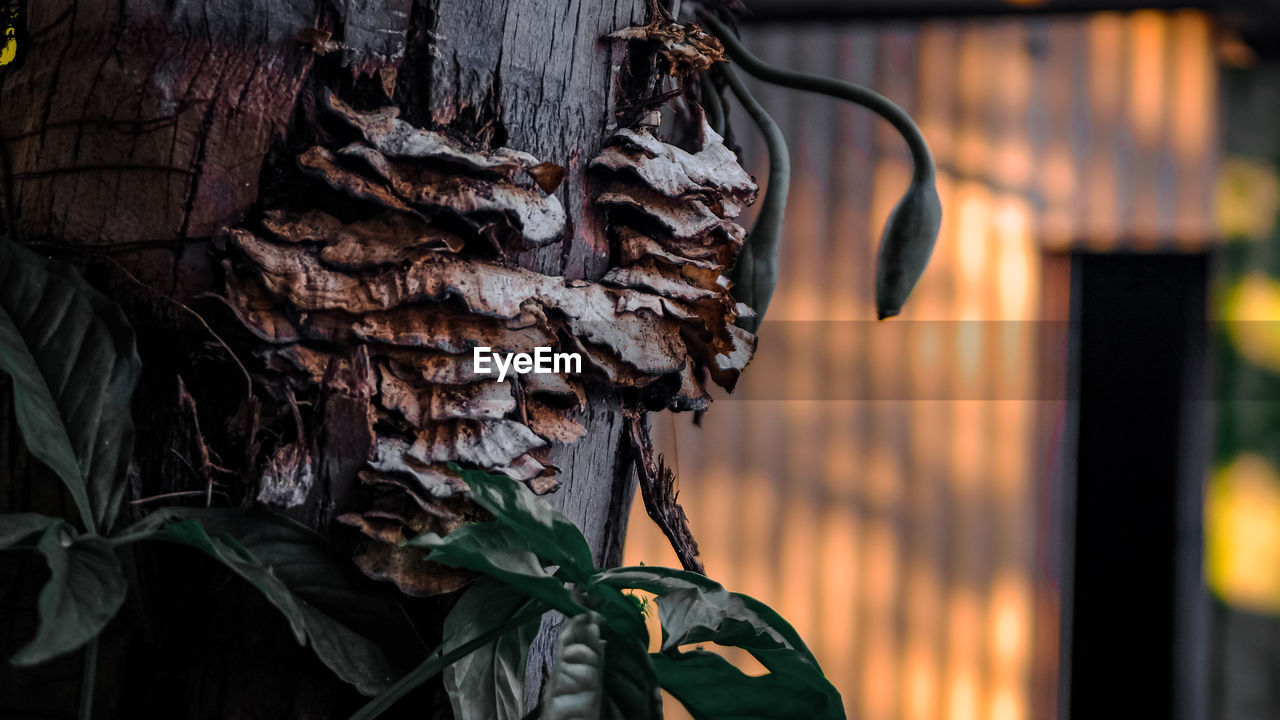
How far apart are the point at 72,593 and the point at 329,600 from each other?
99mm

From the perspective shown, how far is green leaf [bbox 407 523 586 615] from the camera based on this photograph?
28 centimetres

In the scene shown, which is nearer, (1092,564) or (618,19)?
(618,19)

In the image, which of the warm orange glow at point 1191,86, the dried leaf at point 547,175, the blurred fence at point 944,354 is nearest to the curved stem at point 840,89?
the dried leaf at point 547,175

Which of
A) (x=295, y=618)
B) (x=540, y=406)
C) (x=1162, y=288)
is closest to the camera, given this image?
(x=295, y=618)

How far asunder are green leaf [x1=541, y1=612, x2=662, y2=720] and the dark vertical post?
4.88 ft

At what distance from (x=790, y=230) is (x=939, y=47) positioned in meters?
0.47

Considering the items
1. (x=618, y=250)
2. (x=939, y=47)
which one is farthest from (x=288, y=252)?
(x=939, y=47)

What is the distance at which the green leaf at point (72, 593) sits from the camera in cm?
→ 21

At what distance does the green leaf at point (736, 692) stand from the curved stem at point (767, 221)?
313 mm

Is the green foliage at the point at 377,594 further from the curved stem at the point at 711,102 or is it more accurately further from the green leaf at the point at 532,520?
the curved stem at the point at 711,102

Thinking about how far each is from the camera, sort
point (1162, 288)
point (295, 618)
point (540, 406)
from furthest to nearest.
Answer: point (1162, 288), point (540, 406), point (295, 618)

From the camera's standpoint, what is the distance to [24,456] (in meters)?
0.34

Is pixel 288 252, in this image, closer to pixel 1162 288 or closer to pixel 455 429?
pixel 455 429

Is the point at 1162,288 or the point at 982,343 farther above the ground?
the point at 1162,288
